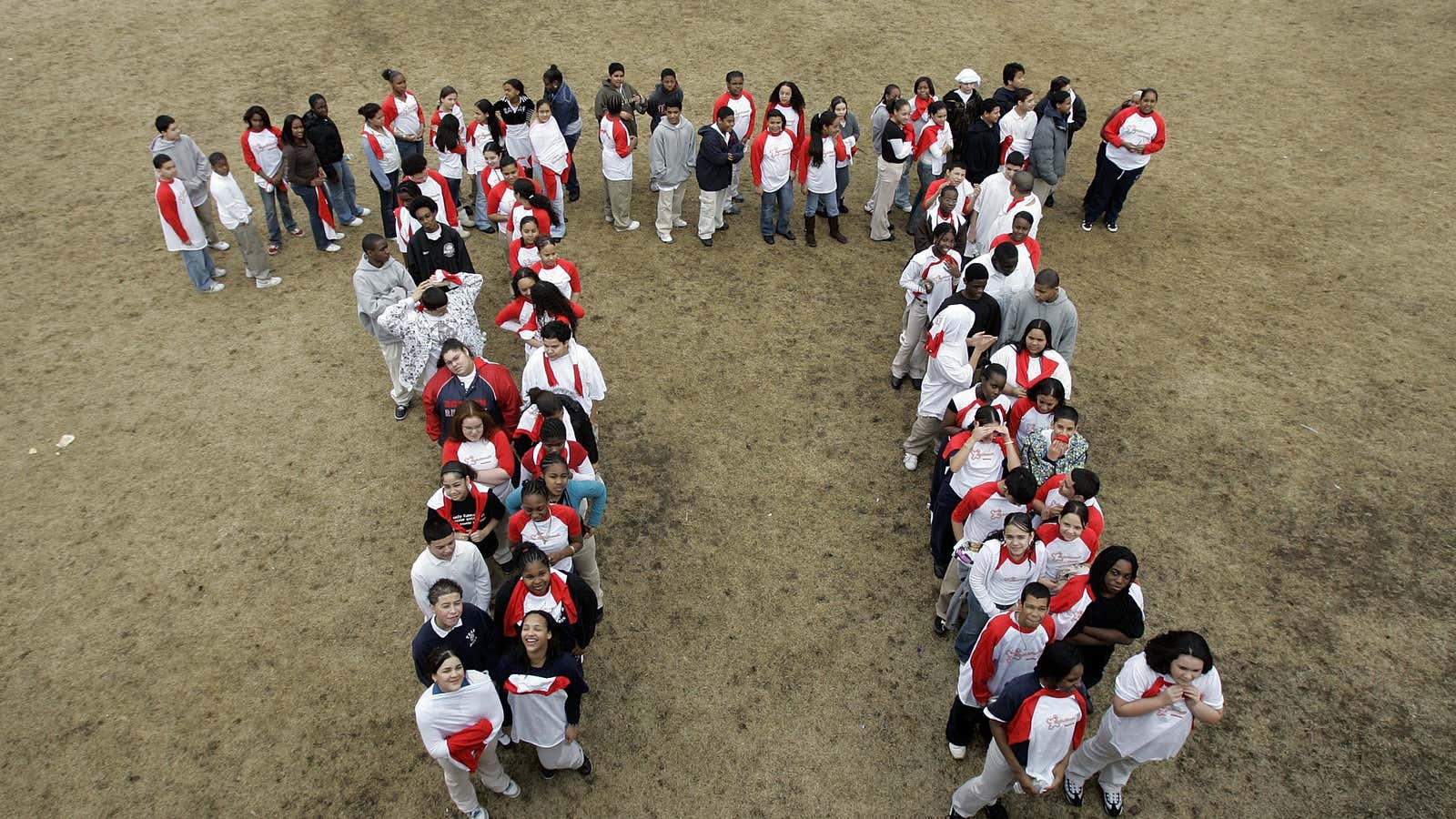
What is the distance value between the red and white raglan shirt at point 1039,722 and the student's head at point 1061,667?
0.07m

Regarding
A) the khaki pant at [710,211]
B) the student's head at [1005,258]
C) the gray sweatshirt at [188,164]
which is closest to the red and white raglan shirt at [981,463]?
the student's head at [1005,258]

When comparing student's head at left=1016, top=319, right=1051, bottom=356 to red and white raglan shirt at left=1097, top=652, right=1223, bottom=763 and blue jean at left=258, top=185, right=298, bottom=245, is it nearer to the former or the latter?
red and white raglan shirt at left=1097, top=652, right=1223, bottom=763

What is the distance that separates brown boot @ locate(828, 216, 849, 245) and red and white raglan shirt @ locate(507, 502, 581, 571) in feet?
20.6

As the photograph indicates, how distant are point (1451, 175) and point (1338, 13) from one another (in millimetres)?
6021

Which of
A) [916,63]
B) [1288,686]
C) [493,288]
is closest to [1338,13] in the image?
[916,63]

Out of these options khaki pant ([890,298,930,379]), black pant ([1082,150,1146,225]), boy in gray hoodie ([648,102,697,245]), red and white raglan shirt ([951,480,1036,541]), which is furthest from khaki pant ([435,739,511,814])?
black pant ([1082,150,1146,225])

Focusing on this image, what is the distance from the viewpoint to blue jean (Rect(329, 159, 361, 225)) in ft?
34.2

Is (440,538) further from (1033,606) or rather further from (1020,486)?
(1020,486)

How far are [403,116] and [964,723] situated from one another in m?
9.38

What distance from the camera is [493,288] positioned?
992cm

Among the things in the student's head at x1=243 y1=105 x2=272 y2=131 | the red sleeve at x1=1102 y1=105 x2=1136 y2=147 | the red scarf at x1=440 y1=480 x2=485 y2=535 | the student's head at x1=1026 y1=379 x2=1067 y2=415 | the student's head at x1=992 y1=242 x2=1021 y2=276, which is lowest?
the red scarf at x1=440 y1=480 x2=485 y2=535

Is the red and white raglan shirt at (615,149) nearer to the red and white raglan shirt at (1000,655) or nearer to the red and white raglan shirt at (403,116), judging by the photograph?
the red and white raglan shirt at (403,116)

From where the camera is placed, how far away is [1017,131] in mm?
10492

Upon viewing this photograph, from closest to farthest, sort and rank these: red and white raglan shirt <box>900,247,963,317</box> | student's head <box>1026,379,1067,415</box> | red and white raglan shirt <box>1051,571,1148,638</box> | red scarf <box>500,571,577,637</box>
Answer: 1. red scarf <box>500,571,577,637</box>
2. red and white raglan shirt <box>1051,571,1148,638</box>
3. student's head <box>1026,379,1067,415</box>
4. red and white raglan shirt <box>900,247,963,317</box>
